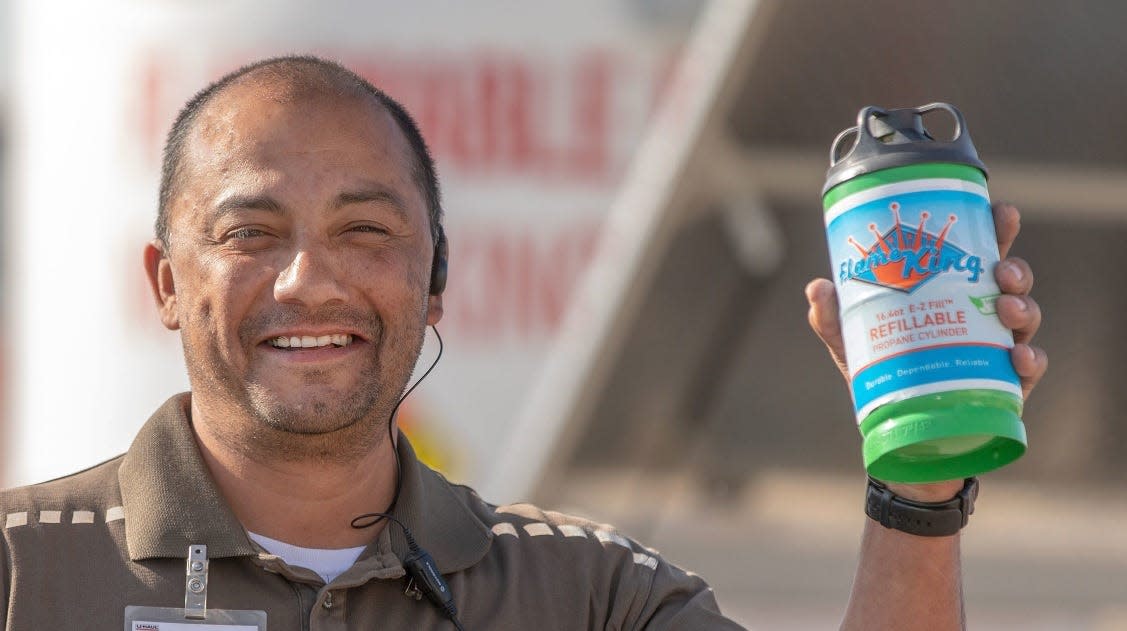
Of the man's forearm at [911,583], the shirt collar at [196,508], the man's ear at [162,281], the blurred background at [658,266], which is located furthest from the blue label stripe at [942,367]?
the blurred background at [658,266]

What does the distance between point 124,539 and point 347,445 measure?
1.06ft

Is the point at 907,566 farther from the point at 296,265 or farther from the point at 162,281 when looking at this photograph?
the point at 162,281

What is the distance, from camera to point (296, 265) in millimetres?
2234

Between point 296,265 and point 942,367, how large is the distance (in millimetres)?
857

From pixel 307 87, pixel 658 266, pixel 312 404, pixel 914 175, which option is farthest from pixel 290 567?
pixel 658 266

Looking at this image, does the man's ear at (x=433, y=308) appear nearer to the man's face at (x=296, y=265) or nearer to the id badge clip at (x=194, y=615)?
the man's face at (x=296, y=265)

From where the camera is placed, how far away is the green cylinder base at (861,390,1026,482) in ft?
6.65

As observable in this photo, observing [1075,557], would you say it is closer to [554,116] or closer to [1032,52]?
[1032,52]

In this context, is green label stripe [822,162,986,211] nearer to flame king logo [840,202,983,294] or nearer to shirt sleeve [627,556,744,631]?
flame king logo [840,202,983,294]

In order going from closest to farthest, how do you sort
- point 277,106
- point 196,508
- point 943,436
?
point 943,436 < point 196,508 < point 277,106

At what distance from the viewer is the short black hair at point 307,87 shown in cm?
240

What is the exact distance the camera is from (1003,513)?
5.14m

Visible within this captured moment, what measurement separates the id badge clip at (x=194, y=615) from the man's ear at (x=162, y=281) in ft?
1.26

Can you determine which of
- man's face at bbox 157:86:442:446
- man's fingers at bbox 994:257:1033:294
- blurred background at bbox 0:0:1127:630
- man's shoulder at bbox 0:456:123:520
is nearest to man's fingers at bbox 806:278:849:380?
man's fingers at bbox 994:257:1033:294
